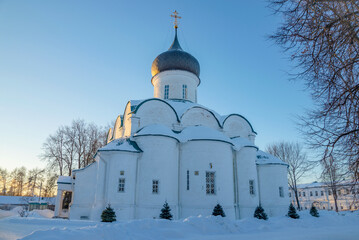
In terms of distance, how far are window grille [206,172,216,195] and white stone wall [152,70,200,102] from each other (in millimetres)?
6670

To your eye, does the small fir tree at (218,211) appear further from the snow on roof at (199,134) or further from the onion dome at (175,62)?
the onion dome at (175,62)

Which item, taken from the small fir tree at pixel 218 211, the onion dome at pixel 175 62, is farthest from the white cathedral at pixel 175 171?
the onion dome at pixel 175 62

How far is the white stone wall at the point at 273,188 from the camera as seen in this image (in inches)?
639

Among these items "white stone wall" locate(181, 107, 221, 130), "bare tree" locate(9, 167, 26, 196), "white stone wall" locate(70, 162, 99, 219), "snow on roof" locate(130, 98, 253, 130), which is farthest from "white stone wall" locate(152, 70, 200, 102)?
"bare tree" locate(9, 167, 26, 196)

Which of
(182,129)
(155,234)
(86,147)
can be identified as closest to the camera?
(155,234)

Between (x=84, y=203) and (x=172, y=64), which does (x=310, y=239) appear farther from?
(x=172, y=64)

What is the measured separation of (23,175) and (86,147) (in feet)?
115

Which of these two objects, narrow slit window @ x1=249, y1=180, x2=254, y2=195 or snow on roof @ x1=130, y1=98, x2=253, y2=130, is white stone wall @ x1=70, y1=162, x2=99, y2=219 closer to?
snow on roof @ x1=130, y1=98, x2=253, y2=130

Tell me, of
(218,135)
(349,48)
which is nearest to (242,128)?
(218,135)

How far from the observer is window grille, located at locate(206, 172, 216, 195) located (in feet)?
44.3

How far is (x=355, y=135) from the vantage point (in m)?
5.04

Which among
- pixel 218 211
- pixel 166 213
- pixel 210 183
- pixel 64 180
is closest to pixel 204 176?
pixel 210 183

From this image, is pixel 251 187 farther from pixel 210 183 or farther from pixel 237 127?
pixel 237 127

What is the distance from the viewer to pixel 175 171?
13.9m
